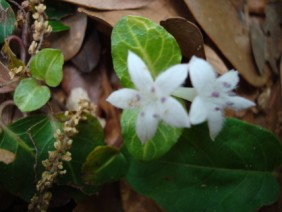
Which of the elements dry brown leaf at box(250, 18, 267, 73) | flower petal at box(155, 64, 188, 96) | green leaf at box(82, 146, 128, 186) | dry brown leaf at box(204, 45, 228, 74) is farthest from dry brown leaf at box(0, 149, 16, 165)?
dry brown leaf at box(250, 18, 267, 73)

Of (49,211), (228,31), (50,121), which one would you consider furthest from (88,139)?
(228,31)

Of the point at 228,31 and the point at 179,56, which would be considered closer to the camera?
the point at 179,56

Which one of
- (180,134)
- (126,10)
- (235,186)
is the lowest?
(235,186)

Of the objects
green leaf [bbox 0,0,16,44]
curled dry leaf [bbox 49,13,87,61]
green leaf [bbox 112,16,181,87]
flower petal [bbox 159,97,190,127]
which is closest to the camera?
flower petal [bbox 159,97,190,127]

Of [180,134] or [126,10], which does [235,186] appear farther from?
[126,10]

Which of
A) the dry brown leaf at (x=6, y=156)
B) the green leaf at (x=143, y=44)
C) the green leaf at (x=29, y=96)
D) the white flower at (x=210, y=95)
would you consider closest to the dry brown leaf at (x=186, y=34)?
the green leaf at (x=143, y=44)

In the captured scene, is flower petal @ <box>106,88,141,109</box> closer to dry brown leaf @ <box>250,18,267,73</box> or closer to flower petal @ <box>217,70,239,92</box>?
flower petal @ <box>217,70,239,92</box>
